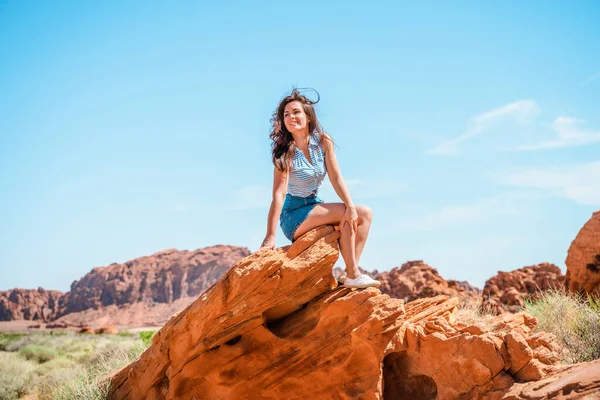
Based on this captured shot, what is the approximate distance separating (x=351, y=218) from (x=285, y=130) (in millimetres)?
1484

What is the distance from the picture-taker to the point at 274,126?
22.5ft

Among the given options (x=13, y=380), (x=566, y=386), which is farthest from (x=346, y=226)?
(x=13, y=380)

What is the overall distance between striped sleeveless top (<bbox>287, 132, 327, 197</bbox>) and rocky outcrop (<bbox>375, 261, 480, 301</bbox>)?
15.4m

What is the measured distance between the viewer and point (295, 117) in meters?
6.52

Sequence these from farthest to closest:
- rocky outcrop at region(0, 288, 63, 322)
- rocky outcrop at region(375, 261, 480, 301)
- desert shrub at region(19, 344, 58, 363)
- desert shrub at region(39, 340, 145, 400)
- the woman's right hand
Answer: rocky outcrop at region(0, 288, 63, 322), rocky outcrop at region(375, 261, 480, 301), desert shrub at region(19, 344, 58, 363), desert shrub at region(39, 340, 145, 400), the woman's right hand

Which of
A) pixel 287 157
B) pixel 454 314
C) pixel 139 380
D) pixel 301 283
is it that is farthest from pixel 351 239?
pixel 139 380

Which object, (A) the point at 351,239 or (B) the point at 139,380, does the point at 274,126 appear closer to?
(A) the point at 351,239

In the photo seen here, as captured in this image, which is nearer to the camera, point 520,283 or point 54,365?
point 54,365

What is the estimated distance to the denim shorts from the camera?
6395 mm

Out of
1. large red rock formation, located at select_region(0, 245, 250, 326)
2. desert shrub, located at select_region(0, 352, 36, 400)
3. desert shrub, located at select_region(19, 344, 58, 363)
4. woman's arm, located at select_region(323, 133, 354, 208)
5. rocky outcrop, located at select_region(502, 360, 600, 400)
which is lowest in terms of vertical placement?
rocky outcrop, located at select_region(502, 360, 600, 400)

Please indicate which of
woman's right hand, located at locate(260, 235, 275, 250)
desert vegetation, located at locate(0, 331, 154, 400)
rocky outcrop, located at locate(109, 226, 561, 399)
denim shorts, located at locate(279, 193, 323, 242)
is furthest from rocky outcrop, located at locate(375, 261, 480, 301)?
woman's right hand, located at locate(260, 235, 275, 250)

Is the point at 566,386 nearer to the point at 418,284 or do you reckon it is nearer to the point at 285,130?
the point at 285,130

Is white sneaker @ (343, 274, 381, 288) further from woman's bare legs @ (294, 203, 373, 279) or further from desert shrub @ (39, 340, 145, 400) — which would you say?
desert shrub @ (39, 340, 145, 400)

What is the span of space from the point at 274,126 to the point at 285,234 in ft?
4.61
